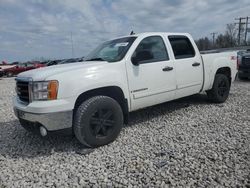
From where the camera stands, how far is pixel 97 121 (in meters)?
3.98

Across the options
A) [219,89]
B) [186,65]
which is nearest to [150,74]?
[186,65]

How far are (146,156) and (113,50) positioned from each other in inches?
86.6

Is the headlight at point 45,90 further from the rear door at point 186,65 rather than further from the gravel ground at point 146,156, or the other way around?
the rear door at point 186,65

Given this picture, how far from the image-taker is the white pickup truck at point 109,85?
12.0ft

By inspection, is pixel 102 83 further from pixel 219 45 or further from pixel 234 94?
pixel 219 45

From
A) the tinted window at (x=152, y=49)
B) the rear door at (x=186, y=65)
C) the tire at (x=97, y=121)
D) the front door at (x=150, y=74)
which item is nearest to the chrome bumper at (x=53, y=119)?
the tire at (x=97, y=121)

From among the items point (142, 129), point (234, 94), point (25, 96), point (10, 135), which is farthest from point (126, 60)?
point (234, 94)

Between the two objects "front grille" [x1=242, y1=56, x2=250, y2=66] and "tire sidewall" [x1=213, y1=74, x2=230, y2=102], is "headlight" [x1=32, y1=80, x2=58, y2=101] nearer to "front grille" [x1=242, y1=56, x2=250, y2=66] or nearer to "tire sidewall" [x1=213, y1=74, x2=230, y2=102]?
"tire sidewall" [x1=213, y1=74, x2=230, y2=102]

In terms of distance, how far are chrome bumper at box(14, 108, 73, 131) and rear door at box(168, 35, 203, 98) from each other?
256cm

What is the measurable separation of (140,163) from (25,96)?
210 centimetres

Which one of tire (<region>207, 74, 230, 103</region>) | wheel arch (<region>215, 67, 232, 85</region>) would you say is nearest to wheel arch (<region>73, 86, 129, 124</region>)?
tire (<region>207, 74, 230, 103</region>)

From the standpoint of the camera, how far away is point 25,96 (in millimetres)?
3953

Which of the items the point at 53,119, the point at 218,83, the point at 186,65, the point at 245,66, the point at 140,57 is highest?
the point at 140,57

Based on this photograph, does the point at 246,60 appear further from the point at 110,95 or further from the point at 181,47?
the point at 110,95
